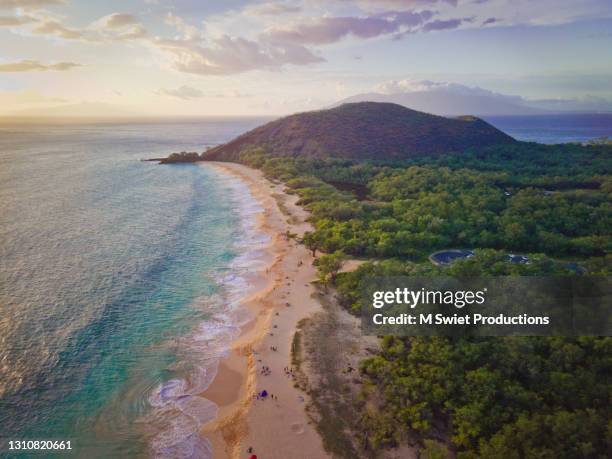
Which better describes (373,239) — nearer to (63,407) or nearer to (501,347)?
(501,347)


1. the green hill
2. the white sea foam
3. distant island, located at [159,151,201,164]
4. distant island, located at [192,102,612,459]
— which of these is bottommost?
the white sea foam

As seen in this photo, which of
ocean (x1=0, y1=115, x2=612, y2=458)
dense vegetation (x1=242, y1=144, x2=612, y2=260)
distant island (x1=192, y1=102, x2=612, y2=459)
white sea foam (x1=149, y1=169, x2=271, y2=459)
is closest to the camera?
distant island (x1=192, y1=102, x2=612, y2=459)

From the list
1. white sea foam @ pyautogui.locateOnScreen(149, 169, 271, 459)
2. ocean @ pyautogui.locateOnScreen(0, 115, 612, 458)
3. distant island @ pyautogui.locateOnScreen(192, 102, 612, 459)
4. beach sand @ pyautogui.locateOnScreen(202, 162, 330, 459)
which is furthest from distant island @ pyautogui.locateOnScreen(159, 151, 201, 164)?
beach sand @ pyautogui.locateOnScreen(202, 162, 330, 459)

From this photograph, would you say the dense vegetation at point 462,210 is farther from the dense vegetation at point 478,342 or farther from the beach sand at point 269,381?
the beach sand at point 269,381

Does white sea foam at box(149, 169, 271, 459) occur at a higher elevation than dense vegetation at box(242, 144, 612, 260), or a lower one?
lower

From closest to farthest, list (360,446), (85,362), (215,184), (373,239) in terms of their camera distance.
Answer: (360,446) < (85,362) < (373,239) < (215,184)

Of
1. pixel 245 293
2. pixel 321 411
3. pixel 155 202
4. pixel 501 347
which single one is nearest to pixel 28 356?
pixel 245 293

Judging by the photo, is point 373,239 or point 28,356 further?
point 373,239

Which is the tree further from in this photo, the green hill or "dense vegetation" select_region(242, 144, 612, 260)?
the green hill
